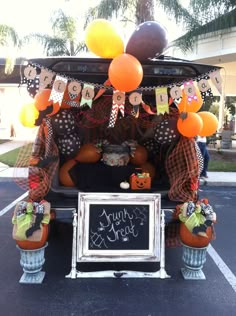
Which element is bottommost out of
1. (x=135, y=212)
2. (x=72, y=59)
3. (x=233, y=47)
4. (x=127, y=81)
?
(x=135, y=212)

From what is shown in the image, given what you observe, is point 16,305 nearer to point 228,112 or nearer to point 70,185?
point 70,185

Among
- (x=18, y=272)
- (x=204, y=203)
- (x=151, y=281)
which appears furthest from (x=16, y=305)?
(x=204, y=203)

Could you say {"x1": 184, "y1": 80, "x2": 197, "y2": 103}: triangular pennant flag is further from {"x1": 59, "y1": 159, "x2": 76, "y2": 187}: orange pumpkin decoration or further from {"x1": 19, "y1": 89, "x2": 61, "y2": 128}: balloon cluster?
{"x1": 59, "y1": 159, "x2": 76, "y2": 187}: orange pumpkin decoration

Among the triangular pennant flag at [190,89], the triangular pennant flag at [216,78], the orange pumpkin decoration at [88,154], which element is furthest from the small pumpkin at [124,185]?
the triangular pennant flag at [216,78]

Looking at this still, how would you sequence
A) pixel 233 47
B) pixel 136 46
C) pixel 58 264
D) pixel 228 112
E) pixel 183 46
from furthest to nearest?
pixel 228 112 < pixel 183 46 < pixel 233 47 < pixel 58 264 < pixel 136 46

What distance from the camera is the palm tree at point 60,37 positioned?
690 inches

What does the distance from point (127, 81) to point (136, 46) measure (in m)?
0.40

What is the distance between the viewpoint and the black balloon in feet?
11.0

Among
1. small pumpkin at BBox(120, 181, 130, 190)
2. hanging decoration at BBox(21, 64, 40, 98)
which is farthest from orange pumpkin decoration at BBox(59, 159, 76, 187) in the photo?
hanging decoration at BBox(21, 64, 40, 98)

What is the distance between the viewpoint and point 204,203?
3.81m

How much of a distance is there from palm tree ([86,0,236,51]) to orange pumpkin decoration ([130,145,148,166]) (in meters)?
7.92

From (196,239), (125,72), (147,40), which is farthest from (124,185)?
(147,40)

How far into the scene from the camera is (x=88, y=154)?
4.73 metres

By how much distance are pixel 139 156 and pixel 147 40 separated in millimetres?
1927
